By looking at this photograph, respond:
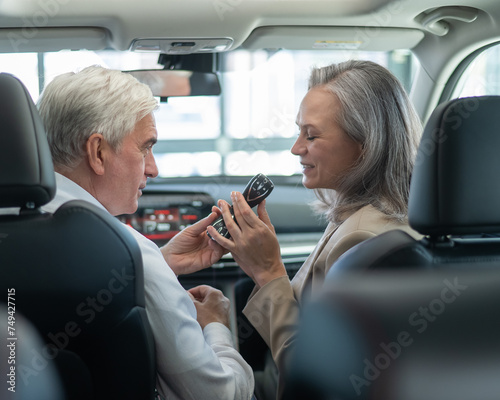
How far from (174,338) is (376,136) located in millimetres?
909

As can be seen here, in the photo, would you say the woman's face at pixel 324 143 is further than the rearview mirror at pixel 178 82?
No

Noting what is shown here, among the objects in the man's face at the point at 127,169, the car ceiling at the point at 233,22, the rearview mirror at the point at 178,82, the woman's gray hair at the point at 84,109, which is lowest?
the man's face at the point at 127,169

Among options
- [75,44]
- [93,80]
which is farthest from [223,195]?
[93,80]

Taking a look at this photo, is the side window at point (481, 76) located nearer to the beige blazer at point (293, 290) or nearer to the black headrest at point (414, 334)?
the beige blazer at point (293, 290)

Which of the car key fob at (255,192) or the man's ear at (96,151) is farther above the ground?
the man's ear at (96,151)

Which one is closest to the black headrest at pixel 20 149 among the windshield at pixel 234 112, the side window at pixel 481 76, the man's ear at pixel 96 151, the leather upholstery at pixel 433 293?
the man's ear at pixel 96 151

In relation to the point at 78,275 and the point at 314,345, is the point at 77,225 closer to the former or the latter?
the point at 78,275

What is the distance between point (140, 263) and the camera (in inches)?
57.4

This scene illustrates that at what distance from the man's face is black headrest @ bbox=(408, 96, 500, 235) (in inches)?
32.5

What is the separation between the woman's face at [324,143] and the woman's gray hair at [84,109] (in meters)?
0.64

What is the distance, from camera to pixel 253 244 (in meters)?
2.06

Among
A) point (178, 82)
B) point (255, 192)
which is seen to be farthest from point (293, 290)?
point (178, 82)

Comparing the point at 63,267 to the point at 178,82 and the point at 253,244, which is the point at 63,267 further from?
the point at 178,82

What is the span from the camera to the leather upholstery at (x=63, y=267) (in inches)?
54.3
